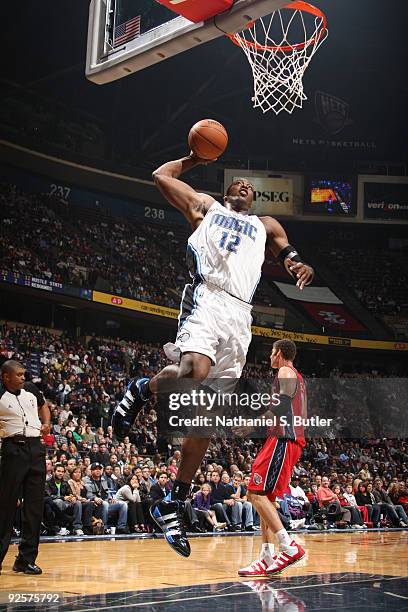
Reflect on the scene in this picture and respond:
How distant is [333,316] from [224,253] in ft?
84.3

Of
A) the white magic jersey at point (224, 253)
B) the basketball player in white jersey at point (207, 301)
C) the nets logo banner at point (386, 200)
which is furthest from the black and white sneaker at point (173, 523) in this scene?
the nets logo banner at point (386, 200)

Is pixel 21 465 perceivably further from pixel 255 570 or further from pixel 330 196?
pixel 330 196

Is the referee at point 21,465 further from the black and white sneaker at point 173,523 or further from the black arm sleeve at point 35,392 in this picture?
the black and white sneaker at point 173,523

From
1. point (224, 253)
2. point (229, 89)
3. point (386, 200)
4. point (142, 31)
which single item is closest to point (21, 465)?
point (224, 253)

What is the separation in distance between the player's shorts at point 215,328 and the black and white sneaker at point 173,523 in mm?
712

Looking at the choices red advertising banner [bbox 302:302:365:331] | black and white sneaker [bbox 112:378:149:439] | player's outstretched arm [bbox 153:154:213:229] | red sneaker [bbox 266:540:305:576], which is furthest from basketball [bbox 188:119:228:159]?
red advertising banner [bbox 302:302:365:331]

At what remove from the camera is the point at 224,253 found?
4172mm

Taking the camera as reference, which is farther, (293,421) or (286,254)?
(293,421)

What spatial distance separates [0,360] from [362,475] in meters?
7.99

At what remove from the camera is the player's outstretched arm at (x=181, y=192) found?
418cm

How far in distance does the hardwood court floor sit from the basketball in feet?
8.73

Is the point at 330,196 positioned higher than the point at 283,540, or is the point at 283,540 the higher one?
the point at 330,196

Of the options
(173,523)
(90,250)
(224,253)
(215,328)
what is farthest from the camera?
(90,250)

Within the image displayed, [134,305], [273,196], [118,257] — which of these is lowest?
[134,305]
